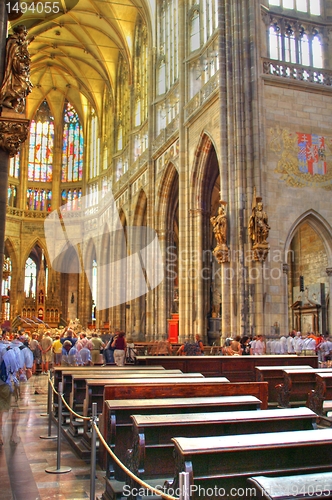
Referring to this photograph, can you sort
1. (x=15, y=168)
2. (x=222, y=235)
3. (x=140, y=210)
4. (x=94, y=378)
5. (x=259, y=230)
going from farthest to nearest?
(x=15, y=168)
(x=140, y=210)
(x=222, y=235)
(x=259, y=230)
(x=94, y=378)

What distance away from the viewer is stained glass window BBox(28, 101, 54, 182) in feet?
161

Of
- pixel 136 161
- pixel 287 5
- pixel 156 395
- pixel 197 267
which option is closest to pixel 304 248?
pixel 197 267

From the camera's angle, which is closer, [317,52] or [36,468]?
[36,468]

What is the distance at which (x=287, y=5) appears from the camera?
2095 centimetres

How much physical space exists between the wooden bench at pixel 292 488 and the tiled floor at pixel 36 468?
304 centimetres

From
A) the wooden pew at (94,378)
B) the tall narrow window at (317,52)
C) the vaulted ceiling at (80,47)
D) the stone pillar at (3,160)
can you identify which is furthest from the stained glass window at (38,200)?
the stone pillar at (3,160)

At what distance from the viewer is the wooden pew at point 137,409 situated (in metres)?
5.14

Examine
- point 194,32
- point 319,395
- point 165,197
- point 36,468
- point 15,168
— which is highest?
point 15,168

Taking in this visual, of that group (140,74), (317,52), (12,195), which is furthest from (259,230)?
(12,195)

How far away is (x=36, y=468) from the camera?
614 centimetres

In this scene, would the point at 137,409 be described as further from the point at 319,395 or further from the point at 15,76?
the point at 15,76

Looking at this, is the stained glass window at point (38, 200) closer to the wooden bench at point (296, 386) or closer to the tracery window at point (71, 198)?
the tracery window at point (71, 198)

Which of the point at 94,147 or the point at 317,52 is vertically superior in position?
the point at 94,147

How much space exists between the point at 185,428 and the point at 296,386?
4.81 metres
